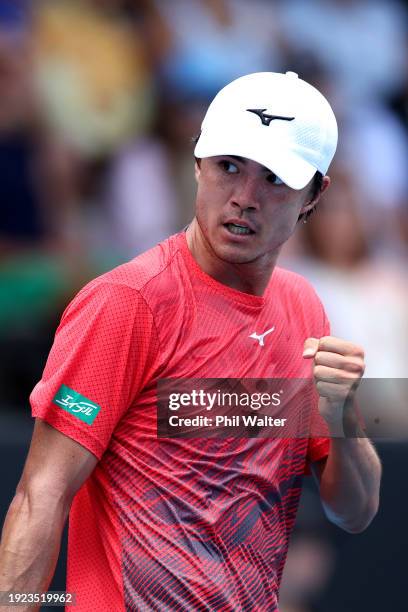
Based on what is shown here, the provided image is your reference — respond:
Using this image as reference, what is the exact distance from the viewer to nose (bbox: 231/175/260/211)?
2.67 meters

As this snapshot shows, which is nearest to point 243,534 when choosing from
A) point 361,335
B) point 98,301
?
point 98,301

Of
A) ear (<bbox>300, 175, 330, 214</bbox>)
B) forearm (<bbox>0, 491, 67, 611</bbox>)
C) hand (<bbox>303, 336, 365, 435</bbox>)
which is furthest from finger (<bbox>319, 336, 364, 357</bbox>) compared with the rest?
forearm (<bbox>0, 491, 67, 611</bbox>)

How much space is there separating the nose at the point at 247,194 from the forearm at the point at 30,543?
83 centimetres

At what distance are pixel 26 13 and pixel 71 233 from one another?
1.16m

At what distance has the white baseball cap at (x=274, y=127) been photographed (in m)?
2.68

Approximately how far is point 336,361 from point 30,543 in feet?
2.77

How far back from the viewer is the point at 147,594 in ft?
8.63

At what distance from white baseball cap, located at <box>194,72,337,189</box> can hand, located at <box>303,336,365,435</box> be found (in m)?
0.40

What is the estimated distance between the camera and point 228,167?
8.97 ft

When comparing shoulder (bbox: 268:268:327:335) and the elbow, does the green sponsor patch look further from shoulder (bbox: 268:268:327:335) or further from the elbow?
the elbow

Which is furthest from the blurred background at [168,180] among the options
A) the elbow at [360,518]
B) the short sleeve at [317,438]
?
the short sleeve at [317,438]

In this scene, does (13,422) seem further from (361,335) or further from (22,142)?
(361,335)

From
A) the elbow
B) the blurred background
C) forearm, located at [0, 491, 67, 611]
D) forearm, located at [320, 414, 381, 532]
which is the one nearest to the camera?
forearm, located at [0, 491, 67, 611]

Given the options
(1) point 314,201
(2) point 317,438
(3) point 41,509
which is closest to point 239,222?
(1) point 314,201
